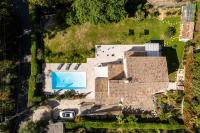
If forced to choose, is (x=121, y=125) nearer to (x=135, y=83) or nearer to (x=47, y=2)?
(x=135, y=83)

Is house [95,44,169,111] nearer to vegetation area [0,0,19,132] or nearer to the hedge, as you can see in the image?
the hedge

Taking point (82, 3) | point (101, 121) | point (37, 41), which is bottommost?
point (101, 121)

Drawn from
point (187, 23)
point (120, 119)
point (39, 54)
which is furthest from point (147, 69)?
point (39, 54)

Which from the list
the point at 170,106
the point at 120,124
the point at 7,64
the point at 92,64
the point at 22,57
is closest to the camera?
the point at 7,64

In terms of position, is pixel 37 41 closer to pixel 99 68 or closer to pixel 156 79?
pixel 99 68

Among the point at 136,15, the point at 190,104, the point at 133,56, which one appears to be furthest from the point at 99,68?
the point at 190,104

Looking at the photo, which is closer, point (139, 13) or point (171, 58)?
point (139, 13)
